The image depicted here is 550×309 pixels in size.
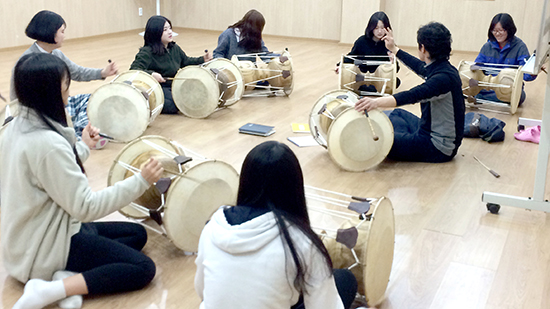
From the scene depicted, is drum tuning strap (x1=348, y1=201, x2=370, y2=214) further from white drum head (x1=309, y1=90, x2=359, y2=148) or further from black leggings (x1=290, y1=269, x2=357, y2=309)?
white drum head (x1=309, y1=90, x2=359, y2=148)

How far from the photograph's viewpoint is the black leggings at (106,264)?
2.41m

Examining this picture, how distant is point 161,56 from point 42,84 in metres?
3.11

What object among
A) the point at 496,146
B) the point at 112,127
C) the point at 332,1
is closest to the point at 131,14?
the point at 332,1

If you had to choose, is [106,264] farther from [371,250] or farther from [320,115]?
[320,115]

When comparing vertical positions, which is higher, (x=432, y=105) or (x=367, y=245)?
(x=432, y=105)

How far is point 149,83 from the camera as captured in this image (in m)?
4.66

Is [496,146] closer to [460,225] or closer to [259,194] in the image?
[460,225]

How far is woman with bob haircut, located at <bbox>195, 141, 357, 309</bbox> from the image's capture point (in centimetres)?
160

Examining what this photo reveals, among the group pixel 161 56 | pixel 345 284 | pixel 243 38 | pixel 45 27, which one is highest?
pixel 45 27

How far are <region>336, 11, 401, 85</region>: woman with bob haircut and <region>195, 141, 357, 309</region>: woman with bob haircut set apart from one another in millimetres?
4312

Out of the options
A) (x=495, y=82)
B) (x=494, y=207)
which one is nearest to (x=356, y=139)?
(x=494, y=207)

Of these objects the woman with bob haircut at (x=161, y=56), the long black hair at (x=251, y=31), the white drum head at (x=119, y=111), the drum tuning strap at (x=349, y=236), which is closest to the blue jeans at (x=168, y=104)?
the woman with bob haircut at (x=161, y=56)

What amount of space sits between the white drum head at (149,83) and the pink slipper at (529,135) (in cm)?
300

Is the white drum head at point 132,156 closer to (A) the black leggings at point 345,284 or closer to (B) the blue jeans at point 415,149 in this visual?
(A) the black leggings at point 345,284
